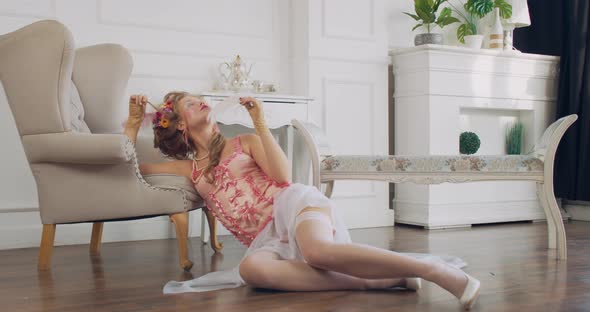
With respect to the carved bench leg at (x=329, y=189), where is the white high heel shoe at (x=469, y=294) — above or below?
below

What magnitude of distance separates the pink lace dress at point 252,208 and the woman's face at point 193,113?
14 centimetres

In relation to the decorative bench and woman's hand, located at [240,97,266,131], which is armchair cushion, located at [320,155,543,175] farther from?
woman's hand, located at [240,97,266,131]

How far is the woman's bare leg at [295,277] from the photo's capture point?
210 centimetres

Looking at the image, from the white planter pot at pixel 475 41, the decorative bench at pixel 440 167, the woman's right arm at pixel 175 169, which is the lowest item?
the decorative bench at pixel 440 167

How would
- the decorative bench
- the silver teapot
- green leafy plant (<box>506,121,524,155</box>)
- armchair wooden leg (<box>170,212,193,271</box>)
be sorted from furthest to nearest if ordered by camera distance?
1. green leafy plant (<box>506,121,524,155</box>)
2. the silver teapot
3. the decorative bench
4. armchair wooden leg (<box>170,212,193,271</box>)

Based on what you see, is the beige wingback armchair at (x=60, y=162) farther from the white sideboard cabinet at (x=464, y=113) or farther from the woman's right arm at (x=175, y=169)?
the white sideboard cabinet at (x=464, y=113)

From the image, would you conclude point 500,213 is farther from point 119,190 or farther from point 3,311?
point 3,311

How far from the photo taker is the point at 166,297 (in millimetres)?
2105

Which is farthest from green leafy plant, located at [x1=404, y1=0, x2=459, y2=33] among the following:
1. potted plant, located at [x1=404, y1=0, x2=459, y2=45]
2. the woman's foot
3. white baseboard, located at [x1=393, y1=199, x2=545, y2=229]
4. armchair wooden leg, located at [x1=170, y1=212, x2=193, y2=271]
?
the woman's foot

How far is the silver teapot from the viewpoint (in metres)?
3.86

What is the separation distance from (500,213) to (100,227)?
2.65 metres

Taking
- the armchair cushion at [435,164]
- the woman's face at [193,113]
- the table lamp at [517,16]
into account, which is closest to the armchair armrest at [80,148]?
the woman's face at [193,113]

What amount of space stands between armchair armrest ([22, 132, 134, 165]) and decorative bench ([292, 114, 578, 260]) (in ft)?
3.08

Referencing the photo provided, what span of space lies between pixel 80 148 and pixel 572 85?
134 inches
